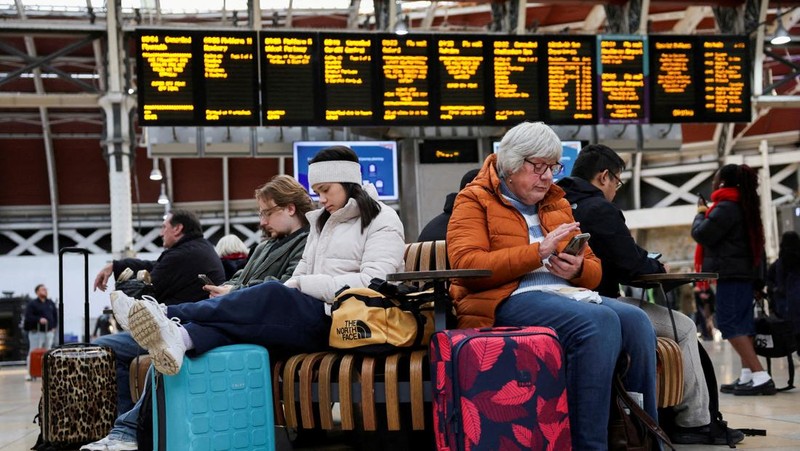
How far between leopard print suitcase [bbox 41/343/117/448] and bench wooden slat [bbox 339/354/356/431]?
6.59 ft

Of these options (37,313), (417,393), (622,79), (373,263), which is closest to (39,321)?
(37,313)

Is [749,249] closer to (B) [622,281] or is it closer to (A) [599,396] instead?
(B) [622,281]

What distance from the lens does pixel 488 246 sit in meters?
3.61

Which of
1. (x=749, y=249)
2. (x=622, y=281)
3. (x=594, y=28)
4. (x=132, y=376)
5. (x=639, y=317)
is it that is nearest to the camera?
(x=639, y=317)

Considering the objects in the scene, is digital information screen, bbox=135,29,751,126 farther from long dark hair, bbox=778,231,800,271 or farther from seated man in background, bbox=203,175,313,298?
seated man in background, bbox=203,175,313,298

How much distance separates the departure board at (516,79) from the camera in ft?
33.8

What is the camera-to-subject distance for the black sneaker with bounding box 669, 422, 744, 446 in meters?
4.21

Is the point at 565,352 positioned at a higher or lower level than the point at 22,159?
lower

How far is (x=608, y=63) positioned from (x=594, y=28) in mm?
11693

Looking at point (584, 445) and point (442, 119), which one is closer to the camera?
point (584, 445)

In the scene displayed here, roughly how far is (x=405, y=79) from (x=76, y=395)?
5988 millimetres

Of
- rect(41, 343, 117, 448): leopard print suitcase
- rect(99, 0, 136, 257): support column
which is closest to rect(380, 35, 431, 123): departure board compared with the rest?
rect(99, 0, 136, 257): support column

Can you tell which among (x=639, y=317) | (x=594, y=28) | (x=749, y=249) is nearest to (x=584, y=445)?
(x=639, y=317)

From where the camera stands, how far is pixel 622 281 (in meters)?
4.24
